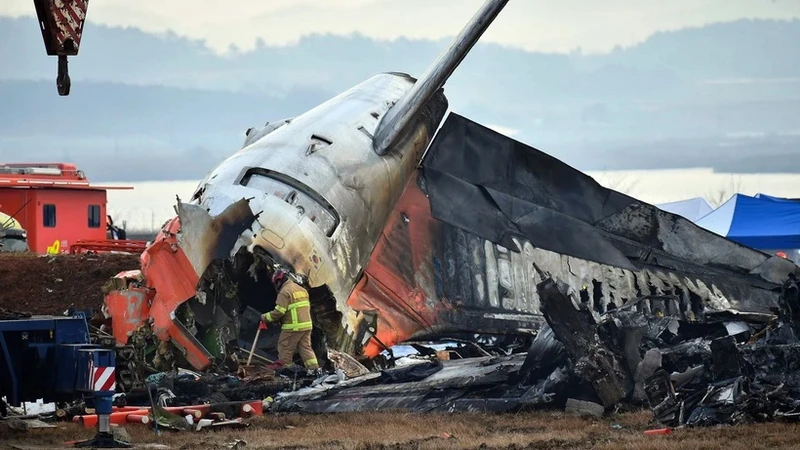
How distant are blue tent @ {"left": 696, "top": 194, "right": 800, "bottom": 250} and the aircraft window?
18431 mm

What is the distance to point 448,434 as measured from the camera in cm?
1370

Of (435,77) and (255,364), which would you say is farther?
(435,77)

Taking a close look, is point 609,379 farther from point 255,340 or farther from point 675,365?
point 255,340

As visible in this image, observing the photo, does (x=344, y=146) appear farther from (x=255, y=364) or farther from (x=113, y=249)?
(x=113, y=249)

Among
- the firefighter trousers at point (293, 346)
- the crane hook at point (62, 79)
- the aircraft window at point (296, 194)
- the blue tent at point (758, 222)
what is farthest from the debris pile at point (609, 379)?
the blue tent at point (758, 222)

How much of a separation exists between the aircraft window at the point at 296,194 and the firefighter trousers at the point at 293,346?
211 cm

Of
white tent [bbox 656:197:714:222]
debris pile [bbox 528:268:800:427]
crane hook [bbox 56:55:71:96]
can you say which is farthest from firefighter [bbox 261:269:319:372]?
white tent [bbox 656:197:714:222]

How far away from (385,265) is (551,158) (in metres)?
4.51

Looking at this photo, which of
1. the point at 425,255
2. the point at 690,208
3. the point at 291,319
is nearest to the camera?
the point at 291,319

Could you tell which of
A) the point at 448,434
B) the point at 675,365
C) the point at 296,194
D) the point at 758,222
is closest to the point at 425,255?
the point at 296,194

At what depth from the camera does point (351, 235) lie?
2097cm

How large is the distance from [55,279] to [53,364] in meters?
13.5

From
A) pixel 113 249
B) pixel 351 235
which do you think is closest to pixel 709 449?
pixel 351 235

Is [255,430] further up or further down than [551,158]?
further down
